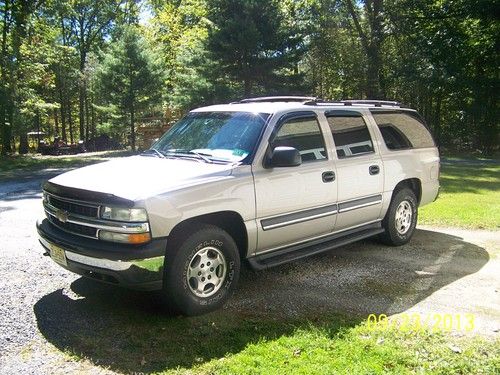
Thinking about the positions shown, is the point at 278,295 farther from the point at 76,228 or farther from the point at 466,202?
the point at 466,202

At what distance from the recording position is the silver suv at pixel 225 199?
3.94m

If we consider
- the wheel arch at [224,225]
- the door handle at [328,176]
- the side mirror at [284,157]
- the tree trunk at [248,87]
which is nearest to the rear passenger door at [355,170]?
the door handle at [328,176]

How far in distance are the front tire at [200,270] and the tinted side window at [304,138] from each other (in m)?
1.25

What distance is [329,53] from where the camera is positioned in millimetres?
28609

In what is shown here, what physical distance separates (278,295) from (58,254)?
7.07 ft

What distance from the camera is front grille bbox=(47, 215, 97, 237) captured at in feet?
13.3

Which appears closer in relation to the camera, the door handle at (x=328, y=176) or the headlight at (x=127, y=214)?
the headlight at (x=127, y=214)

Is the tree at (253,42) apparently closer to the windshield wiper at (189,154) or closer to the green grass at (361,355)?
the windshield wiper at (189,154)

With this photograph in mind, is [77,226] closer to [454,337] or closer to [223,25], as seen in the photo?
[454,337]

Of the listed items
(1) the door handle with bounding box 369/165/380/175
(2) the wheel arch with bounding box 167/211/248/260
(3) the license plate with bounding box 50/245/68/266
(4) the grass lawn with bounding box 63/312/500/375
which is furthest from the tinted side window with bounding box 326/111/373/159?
(3) the license plate with bounding box 50/245/68/266

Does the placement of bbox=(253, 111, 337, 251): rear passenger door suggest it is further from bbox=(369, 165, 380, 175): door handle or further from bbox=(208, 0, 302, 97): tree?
bbox=(208, 0, 302, 97): tree

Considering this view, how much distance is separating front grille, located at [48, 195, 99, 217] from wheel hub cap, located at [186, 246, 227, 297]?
94 centimetres

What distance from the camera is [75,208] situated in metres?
4.19

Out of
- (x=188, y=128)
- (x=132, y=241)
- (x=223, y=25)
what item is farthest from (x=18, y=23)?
(x=132, y=241)
